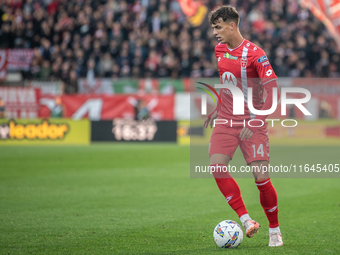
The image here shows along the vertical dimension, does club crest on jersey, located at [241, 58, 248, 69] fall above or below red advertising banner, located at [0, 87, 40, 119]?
above

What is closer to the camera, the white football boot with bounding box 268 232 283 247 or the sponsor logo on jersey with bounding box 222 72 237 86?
the white football boot with bounding box 268 232 283 247

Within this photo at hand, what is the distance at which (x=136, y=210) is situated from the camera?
6039mm

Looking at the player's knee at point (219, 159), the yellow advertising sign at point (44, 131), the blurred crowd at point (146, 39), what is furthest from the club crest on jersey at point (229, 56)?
the blurred crowd at point (146, 39)

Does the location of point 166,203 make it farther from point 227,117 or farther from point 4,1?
point 4,1

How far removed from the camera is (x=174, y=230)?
494 centimetres

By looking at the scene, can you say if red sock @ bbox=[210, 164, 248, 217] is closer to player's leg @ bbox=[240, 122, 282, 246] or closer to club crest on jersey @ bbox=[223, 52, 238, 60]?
player's leg @ bbox=[240, 122, 282, 246]

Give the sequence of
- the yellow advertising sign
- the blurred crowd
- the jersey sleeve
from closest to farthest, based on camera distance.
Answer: the jersey sleeve
the yellow advertising sign
the blurred crowd

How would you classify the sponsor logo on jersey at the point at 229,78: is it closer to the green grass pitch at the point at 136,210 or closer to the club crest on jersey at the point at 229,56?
the club crest on jersey at the point at 229,56

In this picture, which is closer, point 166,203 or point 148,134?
point 166,203

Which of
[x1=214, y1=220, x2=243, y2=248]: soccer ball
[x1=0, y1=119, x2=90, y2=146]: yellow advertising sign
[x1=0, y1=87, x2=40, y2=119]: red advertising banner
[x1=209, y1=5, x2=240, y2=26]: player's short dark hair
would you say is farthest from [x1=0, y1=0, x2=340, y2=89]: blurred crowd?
[x1=214, y1=220, x2=243, y2=248]: soccer ball

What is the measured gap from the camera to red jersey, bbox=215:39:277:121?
13.7ft

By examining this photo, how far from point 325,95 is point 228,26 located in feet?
37.4

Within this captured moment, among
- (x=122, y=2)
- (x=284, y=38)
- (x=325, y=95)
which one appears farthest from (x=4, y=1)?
(x=325, y=95)

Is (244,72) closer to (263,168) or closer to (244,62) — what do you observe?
(244,62)
